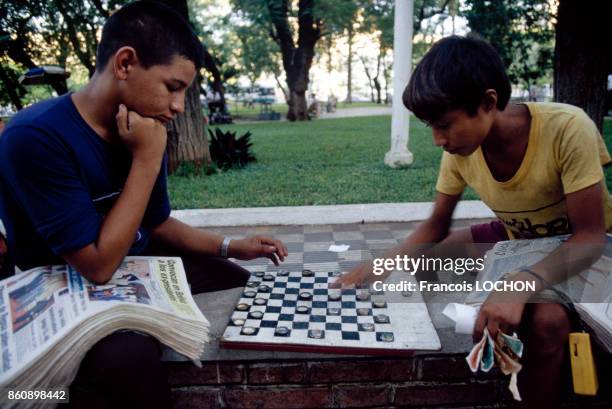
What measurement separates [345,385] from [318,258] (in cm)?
137

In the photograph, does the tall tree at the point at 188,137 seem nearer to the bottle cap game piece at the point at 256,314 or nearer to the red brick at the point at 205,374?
the bottle cap game piece at the point at 256,314

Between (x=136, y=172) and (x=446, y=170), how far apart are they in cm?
127

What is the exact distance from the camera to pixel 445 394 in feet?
5.20

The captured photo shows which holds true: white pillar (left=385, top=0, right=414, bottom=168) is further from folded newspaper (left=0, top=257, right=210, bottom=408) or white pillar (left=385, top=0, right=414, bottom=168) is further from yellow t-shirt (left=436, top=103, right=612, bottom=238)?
folded newspaper (left=0, top=257, right=210, bottom=408)

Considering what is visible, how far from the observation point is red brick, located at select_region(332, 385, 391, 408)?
156 cm

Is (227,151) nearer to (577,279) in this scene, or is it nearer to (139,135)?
(139,135)

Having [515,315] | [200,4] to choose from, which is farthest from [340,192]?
[200,4]

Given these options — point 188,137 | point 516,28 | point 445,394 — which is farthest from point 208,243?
point 516,28

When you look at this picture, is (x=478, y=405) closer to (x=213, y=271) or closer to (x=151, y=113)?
(x=213, y=271)

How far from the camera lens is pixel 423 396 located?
1.59 meters

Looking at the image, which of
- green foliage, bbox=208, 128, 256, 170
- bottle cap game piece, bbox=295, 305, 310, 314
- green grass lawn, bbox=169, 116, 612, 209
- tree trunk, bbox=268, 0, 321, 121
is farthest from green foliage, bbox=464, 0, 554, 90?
tree trunk, bbox=268, 0, 321, 121

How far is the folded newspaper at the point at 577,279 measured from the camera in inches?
51.0

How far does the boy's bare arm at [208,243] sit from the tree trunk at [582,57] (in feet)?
13.1

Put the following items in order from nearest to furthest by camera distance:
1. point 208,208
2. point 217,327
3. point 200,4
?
point 217,327
point 208,208
point 200,4
